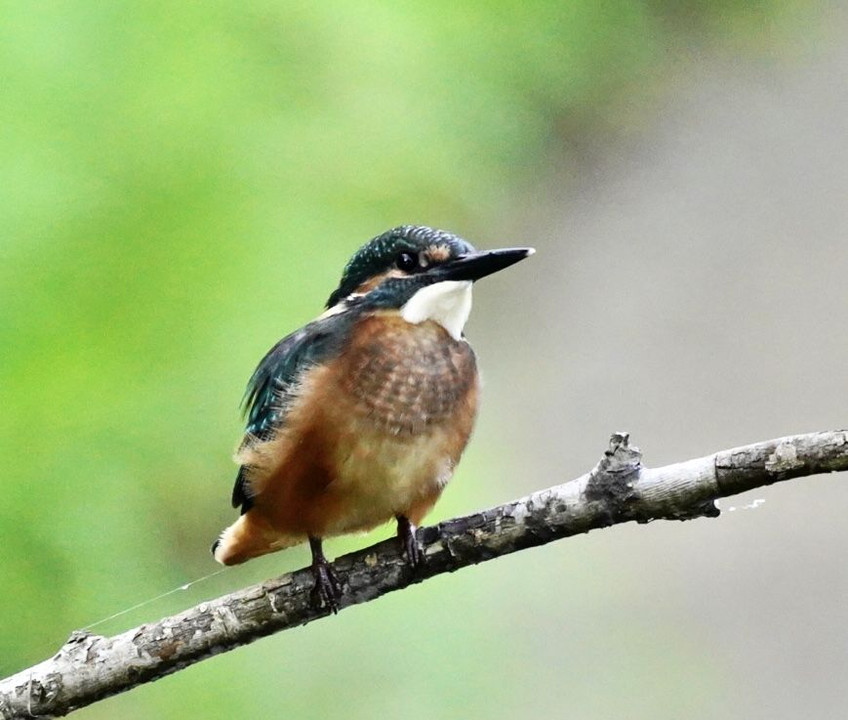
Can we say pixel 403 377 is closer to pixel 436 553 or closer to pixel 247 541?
pixel 436 553

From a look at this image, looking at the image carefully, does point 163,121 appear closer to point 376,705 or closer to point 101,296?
point 101,296

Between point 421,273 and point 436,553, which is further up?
point 421,273

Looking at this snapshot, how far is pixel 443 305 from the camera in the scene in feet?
5.44

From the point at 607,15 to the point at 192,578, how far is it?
6.31 ft

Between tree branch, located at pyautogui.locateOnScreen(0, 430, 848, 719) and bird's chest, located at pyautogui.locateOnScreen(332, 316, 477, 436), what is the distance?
163 millimetres

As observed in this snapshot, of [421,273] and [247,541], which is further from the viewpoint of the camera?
[247,541]

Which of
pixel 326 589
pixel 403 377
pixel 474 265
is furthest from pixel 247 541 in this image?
pixel 474 265

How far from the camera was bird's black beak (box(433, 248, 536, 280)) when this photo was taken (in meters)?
1.56

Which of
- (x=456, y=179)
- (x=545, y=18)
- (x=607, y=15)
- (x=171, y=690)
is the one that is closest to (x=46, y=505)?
(x=171, y=690)

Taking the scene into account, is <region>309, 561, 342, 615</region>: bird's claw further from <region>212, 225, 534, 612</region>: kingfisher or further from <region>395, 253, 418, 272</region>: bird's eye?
<region>395, 253, 418, 272</region>: bird's eye

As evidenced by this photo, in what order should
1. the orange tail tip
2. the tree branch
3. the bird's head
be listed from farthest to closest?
the orange tail tip → the bird's head → the tree branch

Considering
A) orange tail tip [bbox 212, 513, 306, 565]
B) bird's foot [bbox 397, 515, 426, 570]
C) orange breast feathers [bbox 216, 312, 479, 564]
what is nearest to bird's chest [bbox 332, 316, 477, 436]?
orange breast feathers [bbox 216, 312, 479, 564]

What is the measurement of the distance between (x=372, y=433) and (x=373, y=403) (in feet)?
0.13

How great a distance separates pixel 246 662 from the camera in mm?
2307
